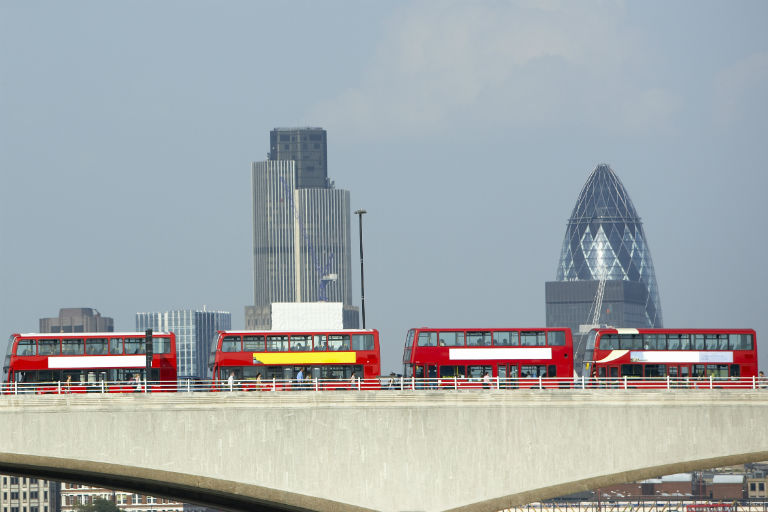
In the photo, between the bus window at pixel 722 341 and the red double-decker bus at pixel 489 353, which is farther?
the bus window at pixel 722 341

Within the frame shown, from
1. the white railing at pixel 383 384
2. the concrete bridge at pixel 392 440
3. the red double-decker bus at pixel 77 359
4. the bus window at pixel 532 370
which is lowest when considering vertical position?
the concrete bridge at pixel 392 440

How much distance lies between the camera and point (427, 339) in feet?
251

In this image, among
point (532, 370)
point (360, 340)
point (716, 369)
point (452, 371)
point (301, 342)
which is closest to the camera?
point (360, 340)

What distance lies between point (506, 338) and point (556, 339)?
113 inches

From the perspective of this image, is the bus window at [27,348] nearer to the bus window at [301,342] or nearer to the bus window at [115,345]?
the bus window at [115,345]

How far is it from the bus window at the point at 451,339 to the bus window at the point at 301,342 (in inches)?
291

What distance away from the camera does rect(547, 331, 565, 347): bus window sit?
7681cm

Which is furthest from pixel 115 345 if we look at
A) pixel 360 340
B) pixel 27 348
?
pixel 360 340

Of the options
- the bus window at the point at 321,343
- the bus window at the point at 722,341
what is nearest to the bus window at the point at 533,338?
the bus window at the point at 722,341

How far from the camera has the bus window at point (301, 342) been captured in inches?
2992

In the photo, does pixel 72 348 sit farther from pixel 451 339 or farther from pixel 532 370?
pixel 532 370

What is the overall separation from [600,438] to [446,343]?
44.0ft

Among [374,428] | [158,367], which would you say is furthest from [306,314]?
[374,428]

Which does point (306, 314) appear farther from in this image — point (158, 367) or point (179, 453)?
point (179, 453)
